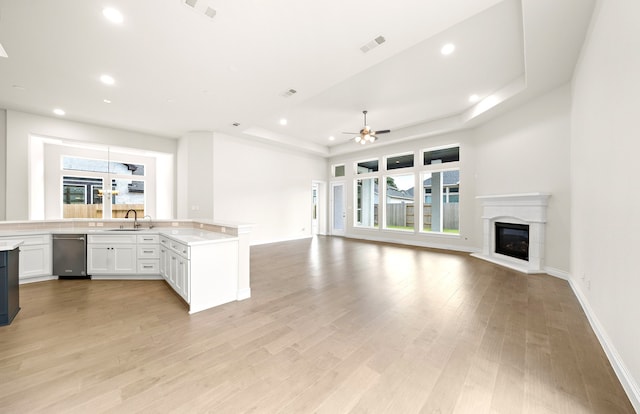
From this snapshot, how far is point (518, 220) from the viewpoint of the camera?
5.03 meters

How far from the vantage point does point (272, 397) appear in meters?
1.60

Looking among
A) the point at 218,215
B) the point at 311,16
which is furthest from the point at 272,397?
the point at 218,215

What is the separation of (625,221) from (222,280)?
398 cm

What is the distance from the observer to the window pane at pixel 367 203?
350 inches

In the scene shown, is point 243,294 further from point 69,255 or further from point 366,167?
point 366,167

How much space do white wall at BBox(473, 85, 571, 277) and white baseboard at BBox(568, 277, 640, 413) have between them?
6.34ft

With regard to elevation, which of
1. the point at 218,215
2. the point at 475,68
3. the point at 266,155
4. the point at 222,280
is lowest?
the point at 222,280

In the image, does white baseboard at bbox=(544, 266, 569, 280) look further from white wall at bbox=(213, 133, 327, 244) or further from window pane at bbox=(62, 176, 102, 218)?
window pane at bbox=(62, 176, 102, 218)

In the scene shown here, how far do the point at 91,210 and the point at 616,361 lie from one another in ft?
34.5

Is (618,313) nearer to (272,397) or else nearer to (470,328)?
(470,328)

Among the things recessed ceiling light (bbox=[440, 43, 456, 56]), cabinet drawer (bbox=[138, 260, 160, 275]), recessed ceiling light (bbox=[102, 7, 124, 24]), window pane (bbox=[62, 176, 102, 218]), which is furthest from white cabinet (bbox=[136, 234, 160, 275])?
recessed ceiling light (bbox=[440, 43, 456, 56])

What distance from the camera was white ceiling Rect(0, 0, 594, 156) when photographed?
8.04 ft

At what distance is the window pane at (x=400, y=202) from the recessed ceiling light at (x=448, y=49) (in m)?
4.49

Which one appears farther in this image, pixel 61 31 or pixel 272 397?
pixel 61 31
